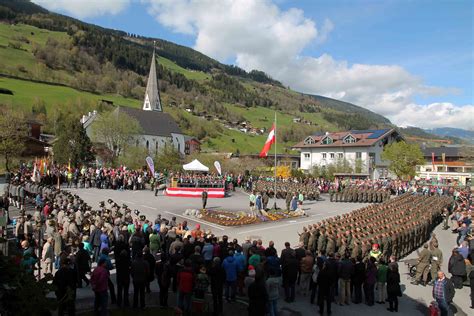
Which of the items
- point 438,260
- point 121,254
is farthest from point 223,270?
point 438,260

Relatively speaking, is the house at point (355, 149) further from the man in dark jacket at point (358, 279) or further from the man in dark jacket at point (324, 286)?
the man in dark jacket at point (324, 286)

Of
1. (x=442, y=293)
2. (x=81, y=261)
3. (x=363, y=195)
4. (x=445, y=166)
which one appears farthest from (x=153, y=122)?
(x=442, y=293)

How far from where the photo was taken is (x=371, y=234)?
50.3 feet

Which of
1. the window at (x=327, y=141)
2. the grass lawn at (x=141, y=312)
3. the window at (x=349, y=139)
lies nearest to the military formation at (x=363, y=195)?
the grass lawn at (x=141, y=312)

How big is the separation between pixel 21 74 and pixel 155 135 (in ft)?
142

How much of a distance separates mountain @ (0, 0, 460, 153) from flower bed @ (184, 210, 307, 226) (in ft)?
222

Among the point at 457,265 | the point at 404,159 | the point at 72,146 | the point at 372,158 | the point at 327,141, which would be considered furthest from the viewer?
the point at 327,141

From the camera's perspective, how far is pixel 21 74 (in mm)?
106188

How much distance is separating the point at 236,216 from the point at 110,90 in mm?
116071

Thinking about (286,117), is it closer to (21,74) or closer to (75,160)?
(21,74)

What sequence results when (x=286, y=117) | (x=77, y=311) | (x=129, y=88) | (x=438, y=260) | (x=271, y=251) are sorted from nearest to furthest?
(x=77, y=311)
(x=271, y=251)
(x=438, y=260)
(x=129, y=88)
(x=286, y=117)

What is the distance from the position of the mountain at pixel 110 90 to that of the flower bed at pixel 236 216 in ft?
222

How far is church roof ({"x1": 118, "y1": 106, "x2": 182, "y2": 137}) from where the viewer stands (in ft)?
305

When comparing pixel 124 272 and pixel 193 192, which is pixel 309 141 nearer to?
pixel 193 192
